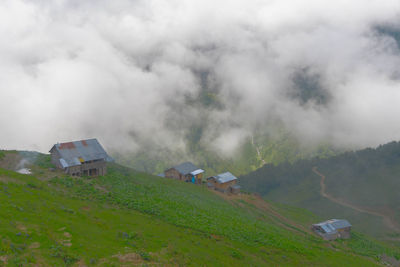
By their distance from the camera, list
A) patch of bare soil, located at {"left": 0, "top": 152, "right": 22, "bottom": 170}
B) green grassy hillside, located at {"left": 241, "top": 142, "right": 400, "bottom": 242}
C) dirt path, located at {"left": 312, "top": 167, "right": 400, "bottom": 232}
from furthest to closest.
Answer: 1. green grassy hillside, located at {"left": 241, "top": 142, "right": 400, "bottom": 242}
2. dirt path, located at {"left": 312, "top": 167, "right": 400, "bottom": 232}
3. patch of bare soil, located at {"left": 0, "top": 152, "right": 22, "bottom": 170}

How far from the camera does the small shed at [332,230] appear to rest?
77.6m

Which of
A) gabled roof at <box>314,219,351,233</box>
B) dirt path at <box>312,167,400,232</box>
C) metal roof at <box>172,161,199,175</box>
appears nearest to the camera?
gabled roof at <box>314,219,351,233</box>

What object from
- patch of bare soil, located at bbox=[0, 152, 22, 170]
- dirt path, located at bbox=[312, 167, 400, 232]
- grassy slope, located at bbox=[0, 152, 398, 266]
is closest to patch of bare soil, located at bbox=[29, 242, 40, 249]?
grassy slope, located at bbox=[0, 152, 398, 266]

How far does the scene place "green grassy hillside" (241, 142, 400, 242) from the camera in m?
122

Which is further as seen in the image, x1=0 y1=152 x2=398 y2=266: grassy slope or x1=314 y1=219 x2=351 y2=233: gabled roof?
x1=314 y1=219 x2=351 y2=233: gabled roof

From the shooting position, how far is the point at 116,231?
34.6 m

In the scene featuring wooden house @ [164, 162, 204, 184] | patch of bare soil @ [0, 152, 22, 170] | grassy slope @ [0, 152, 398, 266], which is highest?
patch of bare soil @ [0, 152, 22, 170]

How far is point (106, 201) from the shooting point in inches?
1809

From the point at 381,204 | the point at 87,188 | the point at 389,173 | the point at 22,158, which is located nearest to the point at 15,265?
the point at 87,188

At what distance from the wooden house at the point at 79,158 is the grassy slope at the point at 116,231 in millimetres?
4243

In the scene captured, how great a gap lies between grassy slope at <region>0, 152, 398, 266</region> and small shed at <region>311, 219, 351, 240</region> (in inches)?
930

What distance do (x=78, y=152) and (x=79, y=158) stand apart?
1.83m

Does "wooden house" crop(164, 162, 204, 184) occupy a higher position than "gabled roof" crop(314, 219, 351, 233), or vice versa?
"wooden house" crop(164, 162, 204, 184)

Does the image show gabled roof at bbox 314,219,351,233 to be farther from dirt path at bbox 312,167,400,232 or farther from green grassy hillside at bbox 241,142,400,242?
dirt path at bbox 312,167,400,232
